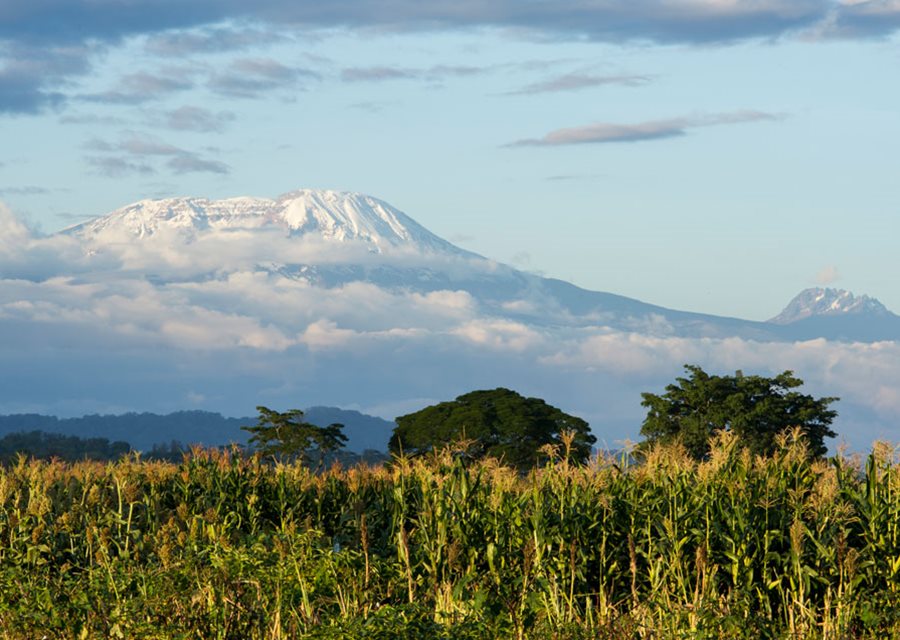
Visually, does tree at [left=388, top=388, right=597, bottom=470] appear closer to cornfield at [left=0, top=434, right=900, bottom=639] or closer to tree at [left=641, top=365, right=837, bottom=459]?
tree at [left=641, top=365, right=837, bottom=459]

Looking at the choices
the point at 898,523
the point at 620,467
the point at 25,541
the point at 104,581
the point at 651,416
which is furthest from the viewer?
the point at 651,416

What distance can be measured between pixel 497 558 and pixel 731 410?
2999cm

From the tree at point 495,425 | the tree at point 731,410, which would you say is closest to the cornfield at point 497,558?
the tree at point 731,410

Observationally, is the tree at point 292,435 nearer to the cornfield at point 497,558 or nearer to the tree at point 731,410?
the tree at point 731,410

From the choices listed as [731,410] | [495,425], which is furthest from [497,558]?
[495,425]

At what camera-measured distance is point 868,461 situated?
12594 millimetres

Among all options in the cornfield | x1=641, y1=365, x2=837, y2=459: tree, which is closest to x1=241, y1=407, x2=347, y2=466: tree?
x1=641, y1=365, x2=837, y2=459: tree

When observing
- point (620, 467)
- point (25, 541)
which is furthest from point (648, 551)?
point (25, 541)

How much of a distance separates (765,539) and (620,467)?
7.44 feet

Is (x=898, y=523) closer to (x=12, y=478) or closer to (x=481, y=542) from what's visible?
(x=481, y=542)

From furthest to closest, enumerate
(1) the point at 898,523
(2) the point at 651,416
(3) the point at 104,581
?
(2) the point at 651,416, (1) the point at 898,523, (3) the point at 104,581

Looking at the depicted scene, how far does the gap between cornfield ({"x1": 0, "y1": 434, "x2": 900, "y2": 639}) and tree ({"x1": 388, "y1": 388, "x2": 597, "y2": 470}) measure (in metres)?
33.3

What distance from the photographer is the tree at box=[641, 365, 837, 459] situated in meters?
40.6

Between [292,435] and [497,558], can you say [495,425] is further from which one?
[497,558]
